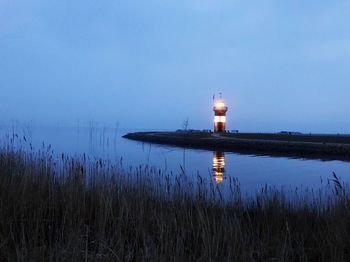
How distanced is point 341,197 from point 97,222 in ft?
9.18

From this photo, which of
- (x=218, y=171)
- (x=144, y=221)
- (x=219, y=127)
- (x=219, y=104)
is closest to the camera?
(x=144, y=221)

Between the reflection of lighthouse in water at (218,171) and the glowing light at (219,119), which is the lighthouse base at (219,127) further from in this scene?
the reflection of lighthouse in water at (218,171)

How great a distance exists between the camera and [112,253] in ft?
11.6

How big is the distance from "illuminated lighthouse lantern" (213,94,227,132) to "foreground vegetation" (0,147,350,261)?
123 ft

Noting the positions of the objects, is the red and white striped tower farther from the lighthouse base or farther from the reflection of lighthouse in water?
the reflection of lighthouse in water

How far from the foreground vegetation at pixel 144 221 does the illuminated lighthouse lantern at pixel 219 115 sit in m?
37.4

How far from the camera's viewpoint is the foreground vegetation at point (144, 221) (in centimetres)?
369

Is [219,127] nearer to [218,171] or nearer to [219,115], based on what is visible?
[219,115]

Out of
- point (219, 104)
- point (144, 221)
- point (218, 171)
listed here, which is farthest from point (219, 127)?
point (144, 221)

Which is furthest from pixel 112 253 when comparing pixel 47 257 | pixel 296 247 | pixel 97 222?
pixel 296 247

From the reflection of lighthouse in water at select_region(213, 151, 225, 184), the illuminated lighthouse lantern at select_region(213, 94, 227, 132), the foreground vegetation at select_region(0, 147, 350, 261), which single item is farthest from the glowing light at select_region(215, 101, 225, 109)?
the foreground vegetation at select_region(0, 147, 350, 261)

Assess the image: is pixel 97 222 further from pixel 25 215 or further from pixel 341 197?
pixel 341 197

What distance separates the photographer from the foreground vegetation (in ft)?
12.1

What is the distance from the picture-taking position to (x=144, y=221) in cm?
466
